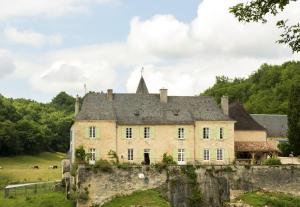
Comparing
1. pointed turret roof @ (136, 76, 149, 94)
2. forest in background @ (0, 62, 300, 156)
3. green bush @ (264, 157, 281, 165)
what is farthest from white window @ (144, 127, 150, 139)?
forest in background @ (0, 62, 300, 156)

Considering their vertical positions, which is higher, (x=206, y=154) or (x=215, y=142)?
(x=215, y=142)

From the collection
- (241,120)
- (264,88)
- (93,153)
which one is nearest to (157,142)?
(93,153)

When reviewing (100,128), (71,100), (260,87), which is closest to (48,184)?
(100,128)

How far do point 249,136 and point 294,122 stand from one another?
450 cm

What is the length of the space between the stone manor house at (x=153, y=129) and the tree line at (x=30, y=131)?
28.8 metres

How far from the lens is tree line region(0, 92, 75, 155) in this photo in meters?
77.9

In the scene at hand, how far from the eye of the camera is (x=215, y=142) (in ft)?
156

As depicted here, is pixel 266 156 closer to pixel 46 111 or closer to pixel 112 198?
pixel 112 198

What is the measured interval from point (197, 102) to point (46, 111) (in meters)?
73.2

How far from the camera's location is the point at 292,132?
164 ft

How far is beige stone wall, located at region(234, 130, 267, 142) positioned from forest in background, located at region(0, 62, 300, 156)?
1786cm

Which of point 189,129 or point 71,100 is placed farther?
point 71,100

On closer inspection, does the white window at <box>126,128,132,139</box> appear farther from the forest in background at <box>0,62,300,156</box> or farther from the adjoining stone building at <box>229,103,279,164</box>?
the forest in background at <box>0,62,300,156</box>

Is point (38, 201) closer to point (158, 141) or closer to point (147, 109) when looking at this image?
point (158, 141)
